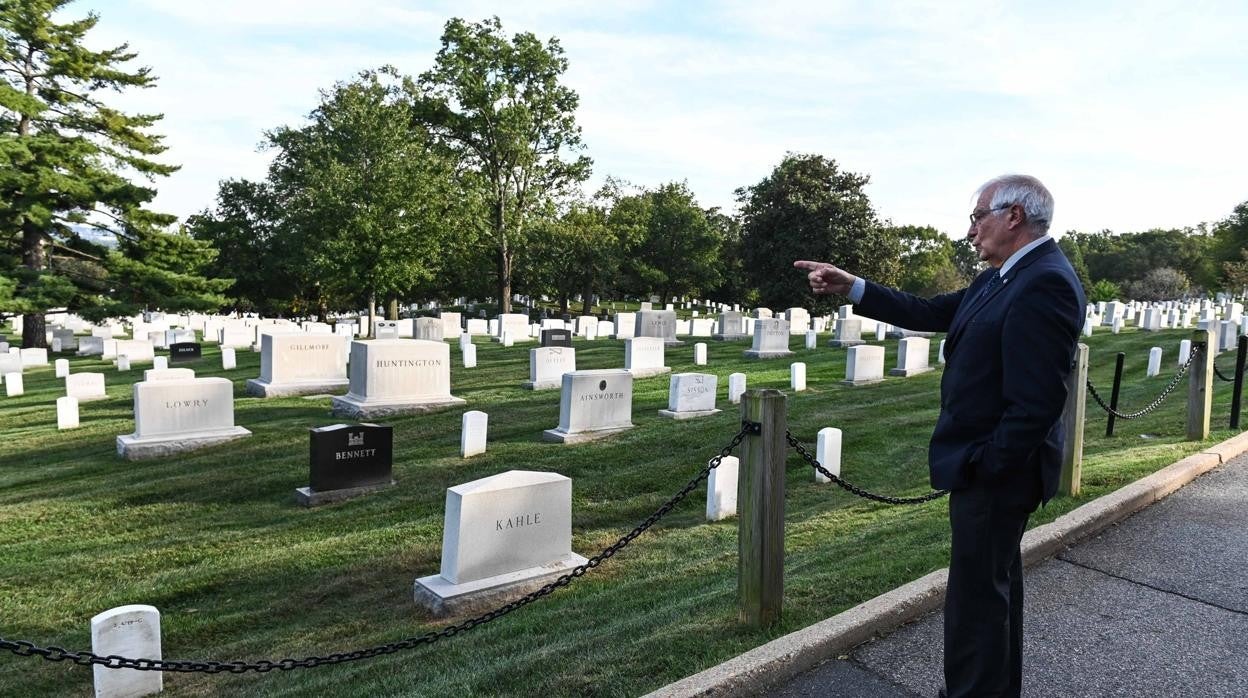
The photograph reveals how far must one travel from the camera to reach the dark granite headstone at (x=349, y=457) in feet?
26.4

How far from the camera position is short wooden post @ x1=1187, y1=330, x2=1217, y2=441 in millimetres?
7925

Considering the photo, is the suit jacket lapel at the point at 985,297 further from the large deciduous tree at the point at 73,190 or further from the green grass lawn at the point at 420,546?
the large deciduous tree at the point at 73,190

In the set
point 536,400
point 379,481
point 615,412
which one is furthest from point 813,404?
point 379,481

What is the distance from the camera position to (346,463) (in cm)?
823

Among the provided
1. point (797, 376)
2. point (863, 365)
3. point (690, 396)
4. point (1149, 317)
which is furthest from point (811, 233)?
point (690, 396)

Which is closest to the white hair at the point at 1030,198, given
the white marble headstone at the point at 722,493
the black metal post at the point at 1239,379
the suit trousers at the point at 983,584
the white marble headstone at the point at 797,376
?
the suit trousers at the point at 983,584

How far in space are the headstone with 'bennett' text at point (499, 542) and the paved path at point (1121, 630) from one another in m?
2.75

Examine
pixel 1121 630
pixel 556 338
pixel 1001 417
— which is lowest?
pixel 1121 630

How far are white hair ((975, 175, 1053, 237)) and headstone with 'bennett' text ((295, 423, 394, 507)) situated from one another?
23.7ft

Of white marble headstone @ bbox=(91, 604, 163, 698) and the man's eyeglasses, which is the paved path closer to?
the man's eyeglasses

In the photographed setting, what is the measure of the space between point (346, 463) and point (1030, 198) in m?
7.60

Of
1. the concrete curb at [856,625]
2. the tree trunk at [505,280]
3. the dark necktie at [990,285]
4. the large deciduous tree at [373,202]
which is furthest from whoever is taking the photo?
the tree trunk at [505,280]

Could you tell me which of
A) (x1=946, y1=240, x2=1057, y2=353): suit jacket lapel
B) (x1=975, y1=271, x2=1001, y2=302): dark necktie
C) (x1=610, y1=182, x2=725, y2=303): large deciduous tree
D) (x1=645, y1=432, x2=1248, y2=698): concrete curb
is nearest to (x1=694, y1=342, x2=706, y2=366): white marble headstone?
(x1=645, y1=432, x2=1248, y2=698): concrete curb

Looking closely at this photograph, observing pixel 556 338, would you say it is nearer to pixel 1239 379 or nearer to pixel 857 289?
pixel 1239 379
